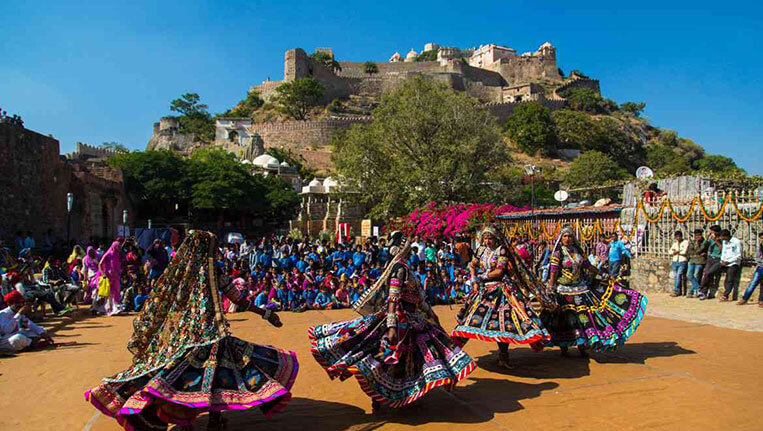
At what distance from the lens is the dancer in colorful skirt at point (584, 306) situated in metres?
5.92

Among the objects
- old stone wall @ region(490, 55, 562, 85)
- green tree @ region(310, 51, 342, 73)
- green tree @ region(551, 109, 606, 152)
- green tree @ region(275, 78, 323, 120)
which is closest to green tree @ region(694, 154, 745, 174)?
green tree @ region(551, 109, 606, 152)

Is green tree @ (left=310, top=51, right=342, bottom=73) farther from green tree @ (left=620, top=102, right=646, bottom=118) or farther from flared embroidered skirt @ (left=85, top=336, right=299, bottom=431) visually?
flared embroidered skirt @ (left=85, top=336, right=299, bottom=431)

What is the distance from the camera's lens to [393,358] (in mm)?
4539

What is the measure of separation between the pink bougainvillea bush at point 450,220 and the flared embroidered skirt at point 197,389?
1346cm

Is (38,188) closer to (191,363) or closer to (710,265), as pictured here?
(191,363)

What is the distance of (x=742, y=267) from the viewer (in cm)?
1057

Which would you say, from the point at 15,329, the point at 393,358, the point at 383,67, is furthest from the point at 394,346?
the point at 383,67

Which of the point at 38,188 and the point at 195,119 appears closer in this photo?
the point at 38,188

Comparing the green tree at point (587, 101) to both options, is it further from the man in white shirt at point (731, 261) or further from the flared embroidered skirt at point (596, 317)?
the flared embroidered skirt at point (596, 317)

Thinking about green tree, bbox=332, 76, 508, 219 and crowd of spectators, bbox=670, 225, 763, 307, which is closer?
crowd of spectators, bbox=670, 225, 763, 307

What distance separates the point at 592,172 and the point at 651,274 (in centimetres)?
3547

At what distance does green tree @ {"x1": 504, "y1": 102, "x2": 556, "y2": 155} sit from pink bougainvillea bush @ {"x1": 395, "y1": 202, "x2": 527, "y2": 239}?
4354 cm

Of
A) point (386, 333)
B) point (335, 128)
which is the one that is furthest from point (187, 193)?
point (386, 333)

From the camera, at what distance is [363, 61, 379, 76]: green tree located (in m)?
91.4
